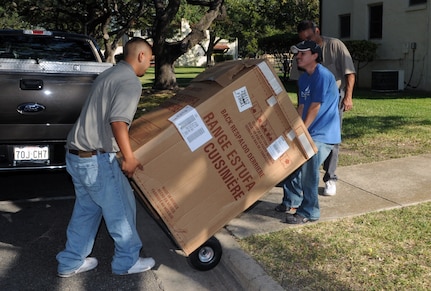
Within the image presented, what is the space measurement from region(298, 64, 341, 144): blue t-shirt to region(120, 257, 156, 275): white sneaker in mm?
1882

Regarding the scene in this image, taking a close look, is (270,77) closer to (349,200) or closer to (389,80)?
(349,200)

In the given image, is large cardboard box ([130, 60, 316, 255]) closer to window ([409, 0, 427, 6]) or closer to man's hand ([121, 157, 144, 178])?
man's hand ([121, 157, 144, 178])

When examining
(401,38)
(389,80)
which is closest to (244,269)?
(389,80)

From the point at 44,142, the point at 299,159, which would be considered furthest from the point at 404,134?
the point at 44,142

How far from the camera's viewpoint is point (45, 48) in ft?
20.0

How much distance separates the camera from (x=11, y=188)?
6391mm

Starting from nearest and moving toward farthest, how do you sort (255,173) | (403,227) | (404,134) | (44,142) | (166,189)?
(166,189) < (255,173) < (403,227) < (44,142) < (404,134)

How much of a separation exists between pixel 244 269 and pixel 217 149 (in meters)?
1.00

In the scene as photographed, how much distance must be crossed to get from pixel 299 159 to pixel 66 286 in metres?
2.08

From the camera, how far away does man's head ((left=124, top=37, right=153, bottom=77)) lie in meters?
3.47

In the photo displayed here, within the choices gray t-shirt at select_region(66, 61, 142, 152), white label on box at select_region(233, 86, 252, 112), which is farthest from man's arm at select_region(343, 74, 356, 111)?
gray t-shirt at select_region(66, 61, 142, 152)

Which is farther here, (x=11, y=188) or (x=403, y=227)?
(x=11, y=188)

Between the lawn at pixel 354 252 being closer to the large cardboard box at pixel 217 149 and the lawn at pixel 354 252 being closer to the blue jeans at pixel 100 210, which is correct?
the large cardboard box at pixel 217 149

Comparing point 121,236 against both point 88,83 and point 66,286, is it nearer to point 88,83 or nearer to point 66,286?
point 66,286
